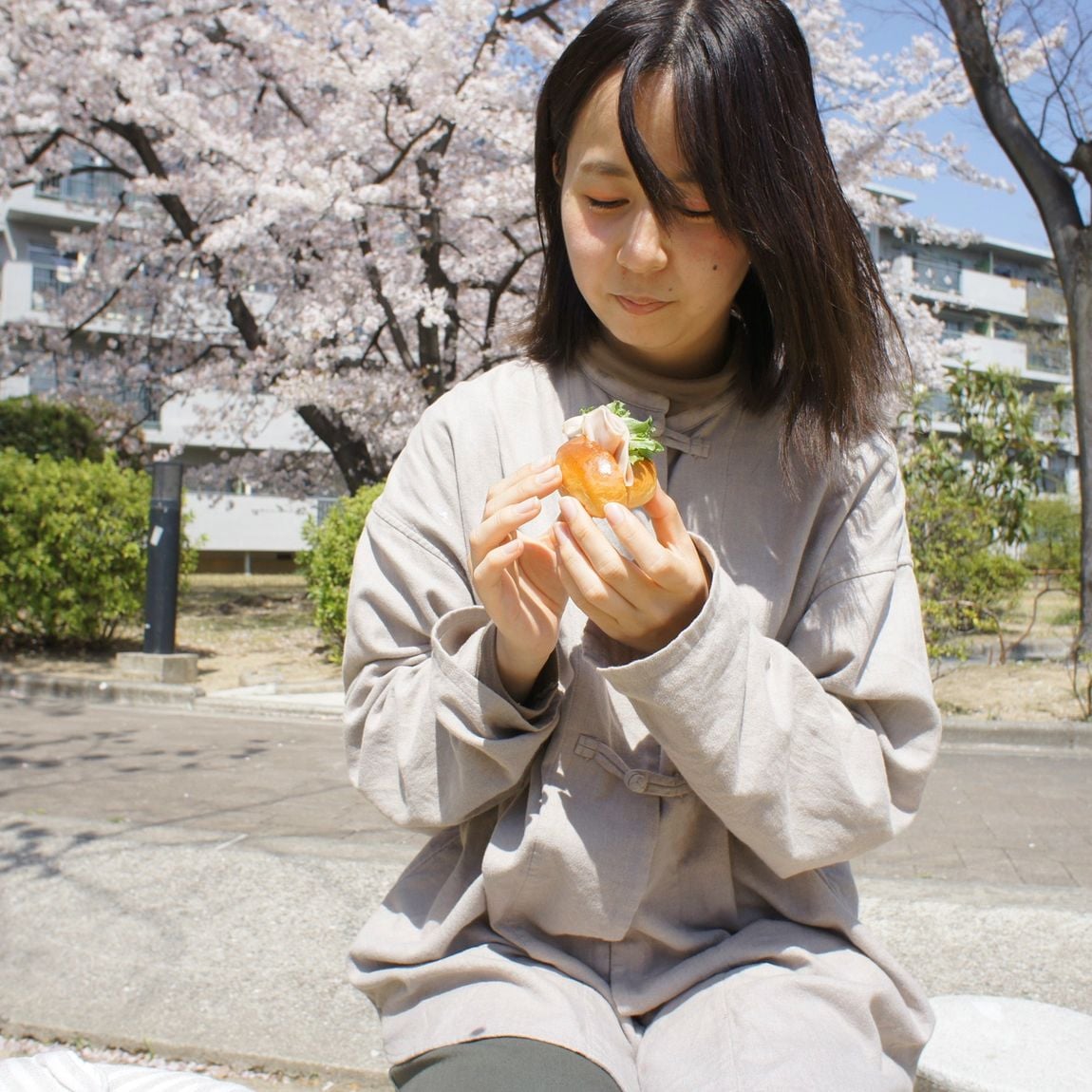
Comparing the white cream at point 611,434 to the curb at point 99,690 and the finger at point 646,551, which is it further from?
the curb at point 99,690

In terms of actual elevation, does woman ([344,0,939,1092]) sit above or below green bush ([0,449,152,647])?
above

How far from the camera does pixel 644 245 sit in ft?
4.53

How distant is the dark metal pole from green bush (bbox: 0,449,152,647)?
0.64m

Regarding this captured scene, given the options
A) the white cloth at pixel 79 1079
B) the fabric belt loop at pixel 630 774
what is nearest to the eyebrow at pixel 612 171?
the fabric belt loop at pixel 630 774

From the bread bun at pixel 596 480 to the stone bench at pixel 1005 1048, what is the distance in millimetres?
1221

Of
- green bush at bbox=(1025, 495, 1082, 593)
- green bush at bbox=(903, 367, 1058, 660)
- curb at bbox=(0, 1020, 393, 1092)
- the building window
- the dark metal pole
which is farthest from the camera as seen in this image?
the building window

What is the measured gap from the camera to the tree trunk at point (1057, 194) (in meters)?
9.30

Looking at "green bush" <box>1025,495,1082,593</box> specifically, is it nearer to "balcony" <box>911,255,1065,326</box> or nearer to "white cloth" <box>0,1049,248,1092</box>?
"white cloth" <box>0,1049,248,1092</box>

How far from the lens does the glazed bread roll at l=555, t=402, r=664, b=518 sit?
1.30 meters

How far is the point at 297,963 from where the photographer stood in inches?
116

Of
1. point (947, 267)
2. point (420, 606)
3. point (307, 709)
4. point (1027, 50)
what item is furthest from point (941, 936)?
point (947, 267)

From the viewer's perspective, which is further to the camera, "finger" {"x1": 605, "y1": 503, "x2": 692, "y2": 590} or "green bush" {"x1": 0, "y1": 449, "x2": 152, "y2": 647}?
"green bush" {"x1": 0, "y1": 449, "x2": 152, "y2": 647}

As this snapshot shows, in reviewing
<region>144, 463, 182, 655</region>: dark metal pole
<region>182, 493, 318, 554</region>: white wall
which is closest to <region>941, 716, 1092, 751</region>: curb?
<region>144, 463, 182, 655</region>: dark metal pole

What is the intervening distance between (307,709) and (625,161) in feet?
22.6
